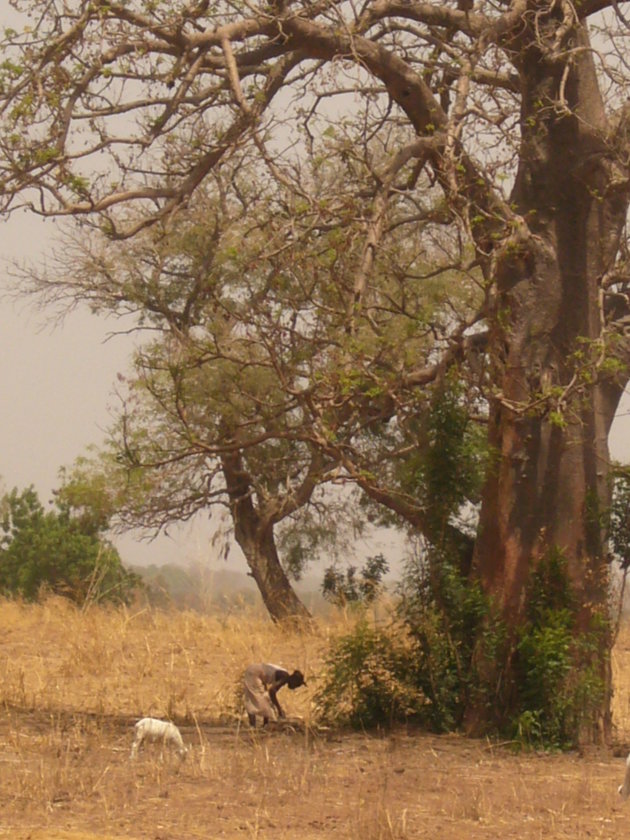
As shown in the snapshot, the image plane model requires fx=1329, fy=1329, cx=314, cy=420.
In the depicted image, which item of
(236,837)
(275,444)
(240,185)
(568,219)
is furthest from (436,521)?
(275,444)

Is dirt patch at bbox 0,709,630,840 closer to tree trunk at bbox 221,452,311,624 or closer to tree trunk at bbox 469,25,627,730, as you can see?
tree trunk at bbox 469,25,627,730

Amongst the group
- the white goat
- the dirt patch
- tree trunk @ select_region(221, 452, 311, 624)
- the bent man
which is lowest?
the dirt patch

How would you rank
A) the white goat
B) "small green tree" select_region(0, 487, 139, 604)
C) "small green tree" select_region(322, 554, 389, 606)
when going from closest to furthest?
the white goat
"small green tree" select_region(322, 554, 389, 606)
"small green tree" select_region(0, 487, 139, 604)

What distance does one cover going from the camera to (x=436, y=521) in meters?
9.45

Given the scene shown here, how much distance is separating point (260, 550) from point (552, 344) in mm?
9046

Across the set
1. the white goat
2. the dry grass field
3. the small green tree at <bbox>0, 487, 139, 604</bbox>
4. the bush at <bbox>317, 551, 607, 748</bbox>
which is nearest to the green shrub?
the bush at <bbox>317, 551, 607, 748</bbox>

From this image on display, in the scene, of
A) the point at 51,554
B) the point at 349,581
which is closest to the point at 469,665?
the point at 349,581

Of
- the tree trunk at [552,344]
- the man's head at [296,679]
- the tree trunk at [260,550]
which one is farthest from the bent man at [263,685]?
the tree trunk at [260,550]

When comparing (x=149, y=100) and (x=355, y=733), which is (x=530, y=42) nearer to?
(x=149, y=100)

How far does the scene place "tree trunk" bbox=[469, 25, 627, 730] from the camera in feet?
30.2

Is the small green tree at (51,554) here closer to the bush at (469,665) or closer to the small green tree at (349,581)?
the small green tree at (349,581)

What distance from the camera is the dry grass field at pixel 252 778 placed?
5.88 m

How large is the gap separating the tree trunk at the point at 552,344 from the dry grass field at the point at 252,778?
4.08 ft

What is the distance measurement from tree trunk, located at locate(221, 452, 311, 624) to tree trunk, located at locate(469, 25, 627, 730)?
26.8ft
